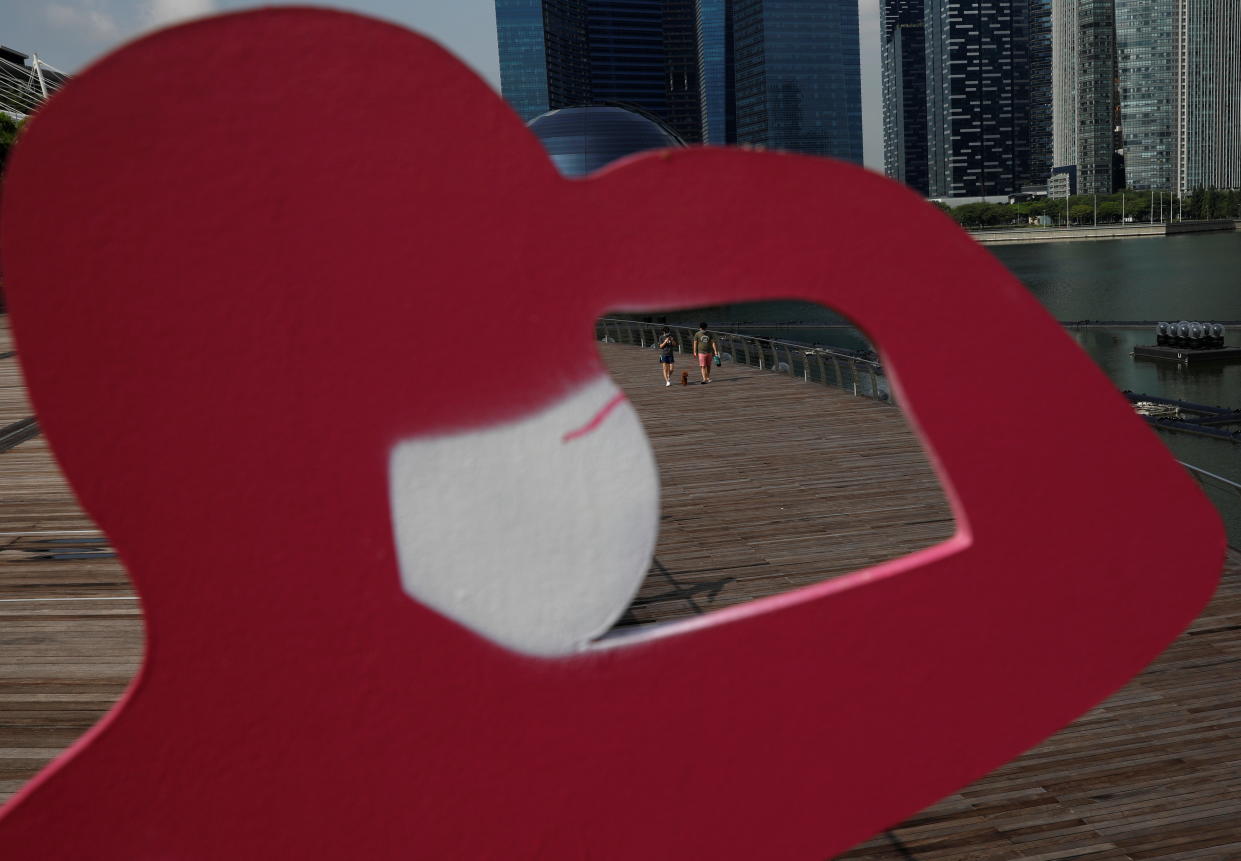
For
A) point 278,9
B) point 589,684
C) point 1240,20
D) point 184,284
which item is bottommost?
point 589,684

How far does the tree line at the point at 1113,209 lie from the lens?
12425cm

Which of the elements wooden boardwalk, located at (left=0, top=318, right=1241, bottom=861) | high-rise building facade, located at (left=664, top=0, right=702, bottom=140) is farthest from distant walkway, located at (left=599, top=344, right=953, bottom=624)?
high-rise building facade, located at (left=664, top=0, right=702, bottom=140)

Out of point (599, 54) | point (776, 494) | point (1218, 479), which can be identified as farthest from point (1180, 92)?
point (1218, 479)

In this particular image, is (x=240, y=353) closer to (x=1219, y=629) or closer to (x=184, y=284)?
(x=184, y=284)

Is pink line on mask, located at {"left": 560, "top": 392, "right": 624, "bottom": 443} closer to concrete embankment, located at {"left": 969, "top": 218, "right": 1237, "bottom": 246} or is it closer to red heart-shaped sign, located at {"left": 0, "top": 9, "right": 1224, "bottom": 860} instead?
red heart-shaped sign, located at {"left": 0, "top": 9, "right": 1224, "bottom": 860}

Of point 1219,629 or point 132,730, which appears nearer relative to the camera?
point 132,730

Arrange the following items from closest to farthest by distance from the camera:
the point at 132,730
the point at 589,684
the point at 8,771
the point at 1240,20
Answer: the point at 132,730, the point at 589,684, the point at 8,771, the point at 1240,20

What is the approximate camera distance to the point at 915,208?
324cm

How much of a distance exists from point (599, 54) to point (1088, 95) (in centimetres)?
7730

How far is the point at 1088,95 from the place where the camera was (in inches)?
6329

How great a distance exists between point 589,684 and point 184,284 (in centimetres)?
167

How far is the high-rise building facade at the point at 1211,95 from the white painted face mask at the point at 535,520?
15965cm

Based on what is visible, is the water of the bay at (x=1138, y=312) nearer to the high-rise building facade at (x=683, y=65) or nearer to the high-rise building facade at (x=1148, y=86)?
the high-rise building facade at (x=1148, y=86)

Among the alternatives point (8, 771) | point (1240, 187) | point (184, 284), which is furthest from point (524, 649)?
point (1240, 187)
